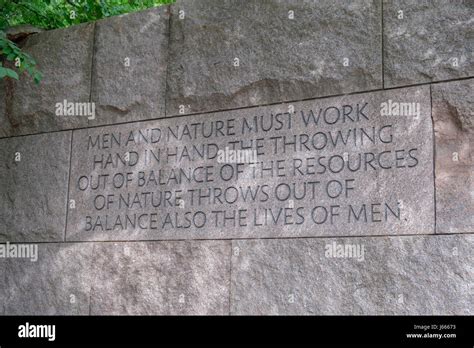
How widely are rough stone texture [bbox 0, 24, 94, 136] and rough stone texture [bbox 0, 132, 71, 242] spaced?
0.49ft

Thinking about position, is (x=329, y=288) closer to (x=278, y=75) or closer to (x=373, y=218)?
(x=373, y=218)

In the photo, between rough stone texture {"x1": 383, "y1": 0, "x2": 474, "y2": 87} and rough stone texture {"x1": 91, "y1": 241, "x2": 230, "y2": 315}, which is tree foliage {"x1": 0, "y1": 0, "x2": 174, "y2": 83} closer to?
rough stone texture {"x1": 91, "y1": 241, "x2": 230, "y2": 315}

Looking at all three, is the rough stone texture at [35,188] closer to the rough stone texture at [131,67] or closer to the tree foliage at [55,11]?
the rough stone texture at [131,67]

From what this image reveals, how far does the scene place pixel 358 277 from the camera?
517 cm

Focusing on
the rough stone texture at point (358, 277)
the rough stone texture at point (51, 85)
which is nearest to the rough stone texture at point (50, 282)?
the rough stone texture at point (51, 85)

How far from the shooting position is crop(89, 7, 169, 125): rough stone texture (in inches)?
251

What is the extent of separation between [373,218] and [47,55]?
144 inches

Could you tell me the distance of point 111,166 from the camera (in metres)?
6.45

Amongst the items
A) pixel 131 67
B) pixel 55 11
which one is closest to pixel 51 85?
pixel 131 67

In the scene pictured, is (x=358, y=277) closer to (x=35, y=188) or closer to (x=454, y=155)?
(x=454, y=155)

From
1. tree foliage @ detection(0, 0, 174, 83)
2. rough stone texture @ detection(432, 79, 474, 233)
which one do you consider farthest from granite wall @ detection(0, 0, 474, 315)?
tree foliage @ detection(0, 0, 174, 83)

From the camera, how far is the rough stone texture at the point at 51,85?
22.2 ft

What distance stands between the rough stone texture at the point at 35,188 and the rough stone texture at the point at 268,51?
4.29ft
